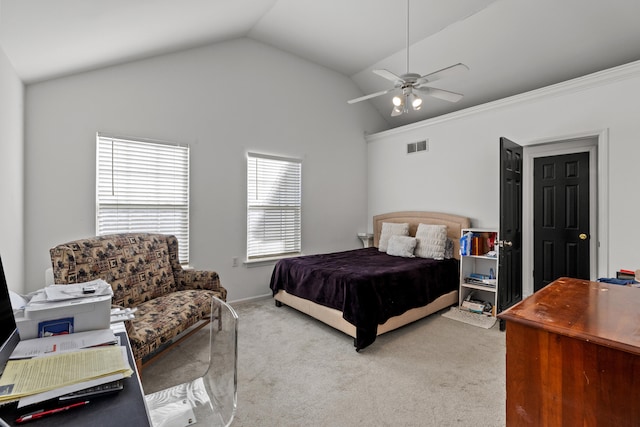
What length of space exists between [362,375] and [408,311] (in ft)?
3.58

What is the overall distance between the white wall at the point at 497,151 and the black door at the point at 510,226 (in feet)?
0.87

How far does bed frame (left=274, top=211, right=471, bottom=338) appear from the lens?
3.01 metres

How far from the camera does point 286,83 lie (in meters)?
4.52

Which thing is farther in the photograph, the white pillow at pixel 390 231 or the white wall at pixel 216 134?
the white pillow at pixel 390 231

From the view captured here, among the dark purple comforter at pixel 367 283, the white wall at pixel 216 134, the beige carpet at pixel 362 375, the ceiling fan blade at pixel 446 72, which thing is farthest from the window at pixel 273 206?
the ceiling fan blade at pixel 446 72

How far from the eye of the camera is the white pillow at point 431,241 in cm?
408

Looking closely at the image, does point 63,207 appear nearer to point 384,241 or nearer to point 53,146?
point 53,146

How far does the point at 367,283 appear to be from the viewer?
2.87m

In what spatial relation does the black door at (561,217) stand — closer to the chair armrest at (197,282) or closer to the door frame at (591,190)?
the door frame at (591,190)

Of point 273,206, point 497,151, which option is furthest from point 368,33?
point 273,206

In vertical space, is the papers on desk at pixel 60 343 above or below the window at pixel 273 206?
below

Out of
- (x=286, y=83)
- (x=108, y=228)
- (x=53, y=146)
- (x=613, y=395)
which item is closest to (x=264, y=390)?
(x=613, y=395)

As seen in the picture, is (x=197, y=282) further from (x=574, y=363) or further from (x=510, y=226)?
(x=510, y=226)

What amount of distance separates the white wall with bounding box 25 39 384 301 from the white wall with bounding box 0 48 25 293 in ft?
0.61
